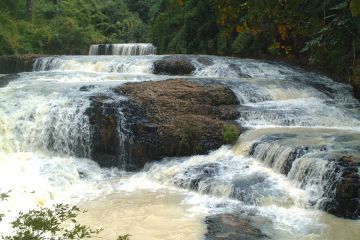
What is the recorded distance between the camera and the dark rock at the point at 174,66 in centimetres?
1525

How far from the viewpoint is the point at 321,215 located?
6910 millimetres

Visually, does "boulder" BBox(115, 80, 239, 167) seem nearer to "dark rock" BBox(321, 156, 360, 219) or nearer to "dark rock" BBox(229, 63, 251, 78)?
"dark rock" BBox(321, 156, 360, 219)

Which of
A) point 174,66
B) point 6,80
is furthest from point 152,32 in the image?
point 6,80

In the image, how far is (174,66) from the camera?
15508 mm

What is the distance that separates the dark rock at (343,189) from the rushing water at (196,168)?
0.14 m

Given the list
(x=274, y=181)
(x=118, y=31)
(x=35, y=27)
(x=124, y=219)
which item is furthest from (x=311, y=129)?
(x=118, y=31)

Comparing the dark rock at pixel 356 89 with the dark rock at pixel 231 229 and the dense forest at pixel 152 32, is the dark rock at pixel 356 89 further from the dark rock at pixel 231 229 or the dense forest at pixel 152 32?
the dark rock at pixel 231 229

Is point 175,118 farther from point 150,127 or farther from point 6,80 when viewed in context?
point 6,80

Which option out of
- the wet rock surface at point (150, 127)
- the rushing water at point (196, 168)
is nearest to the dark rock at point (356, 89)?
the rushing water at point (196, 168)

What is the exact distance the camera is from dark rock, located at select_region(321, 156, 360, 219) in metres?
6.88

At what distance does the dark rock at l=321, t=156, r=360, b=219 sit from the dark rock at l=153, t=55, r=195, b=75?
8.54m

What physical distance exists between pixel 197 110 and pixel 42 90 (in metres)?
4.22

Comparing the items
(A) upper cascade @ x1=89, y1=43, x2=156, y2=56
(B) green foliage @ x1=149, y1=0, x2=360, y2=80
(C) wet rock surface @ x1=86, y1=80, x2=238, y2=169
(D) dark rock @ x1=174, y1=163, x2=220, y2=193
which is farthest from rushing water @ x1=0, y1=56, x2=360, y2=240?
(A) upper cascade @ x1=89, y1=43, x2=156, y2=56

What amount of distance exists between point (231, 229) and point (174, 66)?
9.80 meters
